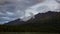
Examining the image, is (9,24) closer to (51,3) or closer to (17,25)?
(17,25)

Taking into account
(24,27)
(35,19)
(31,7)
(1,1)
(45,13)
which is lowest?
(24,27)

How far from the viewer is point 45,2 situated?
63.8 inches

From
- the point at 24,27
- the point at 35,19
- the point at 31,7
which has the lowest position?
the point at 24,27

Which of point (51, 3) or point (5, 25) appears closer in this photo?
point (51, 3)

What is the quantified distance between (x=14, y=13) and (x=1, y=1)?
0.37m

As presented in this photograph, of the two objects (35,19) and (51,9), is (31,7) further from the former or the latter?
(51,9)

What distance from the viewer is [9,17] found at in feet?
5.51

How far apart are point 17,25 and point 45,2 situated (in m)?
0.74

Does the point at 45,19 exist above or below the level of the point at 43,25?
above

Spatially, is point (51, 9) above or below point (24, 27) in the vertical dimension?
above

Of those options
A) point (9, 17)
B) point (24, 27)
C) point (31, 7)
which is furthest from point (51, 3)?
point (9, 17)

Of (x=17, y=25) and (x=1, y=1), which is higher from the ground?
(x=1, y=1)

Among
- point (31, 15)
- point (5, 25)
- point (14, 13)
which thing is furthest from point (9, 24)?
point (31, 15)

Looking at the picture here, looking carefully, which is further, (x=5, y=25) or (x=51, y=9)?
(x=5, y=25)
